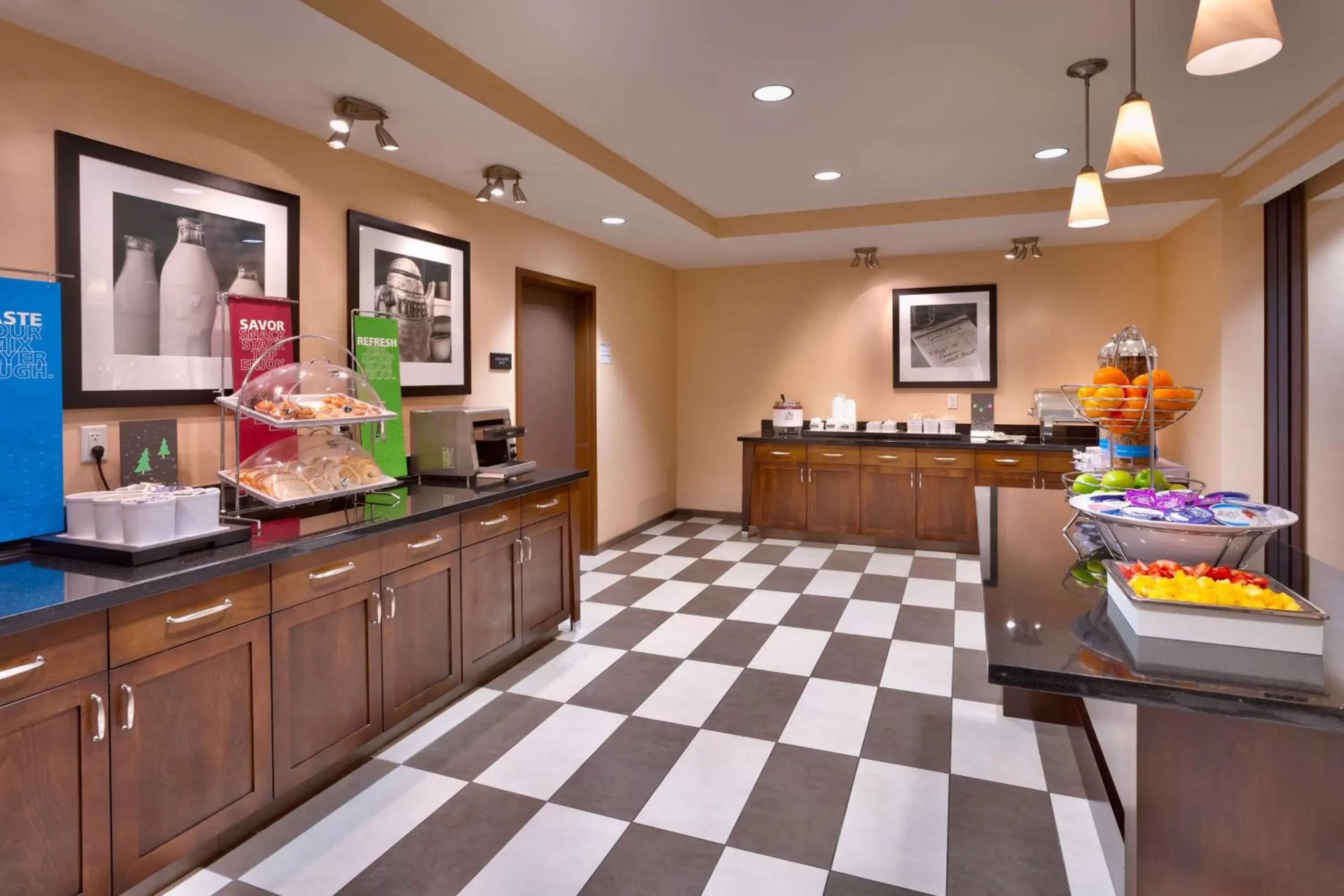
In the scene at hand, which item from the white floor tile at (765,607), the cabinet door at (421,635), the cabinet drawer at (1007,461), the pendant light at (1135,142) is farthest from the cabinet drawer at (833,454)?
the pendant light at (1135,142)

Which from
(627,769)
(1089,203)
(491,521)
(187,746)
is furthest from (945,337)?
(187,746)

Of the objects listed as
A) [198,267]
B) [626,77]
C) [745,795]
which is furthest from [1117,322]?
[198,267]

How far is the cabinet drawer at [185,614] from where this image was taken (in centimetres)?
175

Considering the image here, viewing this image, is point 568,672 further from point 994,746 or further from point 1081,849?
point 1081,849

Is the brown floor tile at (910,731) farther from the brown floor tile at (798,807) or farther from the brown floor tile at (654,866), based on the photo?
the brown floor tile at (654,866)

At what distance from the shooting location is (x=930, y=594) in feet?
15.1

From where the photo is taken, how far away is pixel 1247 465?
4.35 meters

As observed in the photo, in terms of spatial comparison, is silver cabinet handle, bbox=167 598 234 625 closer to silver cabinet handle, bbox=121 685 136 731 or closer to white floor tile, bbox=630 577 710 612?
silver cabinet handle, bbox=121 685 136 731

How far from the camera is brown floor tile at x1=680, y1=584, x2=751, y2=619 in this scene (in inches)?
165

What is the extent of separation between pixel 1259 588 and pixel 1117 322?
535cm

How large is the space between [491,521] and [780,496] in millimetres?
3526

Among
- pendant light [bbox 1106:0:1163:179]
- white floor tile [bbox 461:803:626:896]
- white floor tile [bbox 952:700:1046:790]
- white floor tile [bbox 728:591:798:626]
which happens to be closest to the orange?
pendant light [bbox 1106:0:1163:179]

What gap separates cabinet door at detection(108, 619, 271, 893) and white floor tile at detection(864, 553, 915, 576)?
3.98m

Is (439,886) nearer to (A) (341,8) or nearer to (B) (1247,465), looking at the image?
(A) (341,8)
